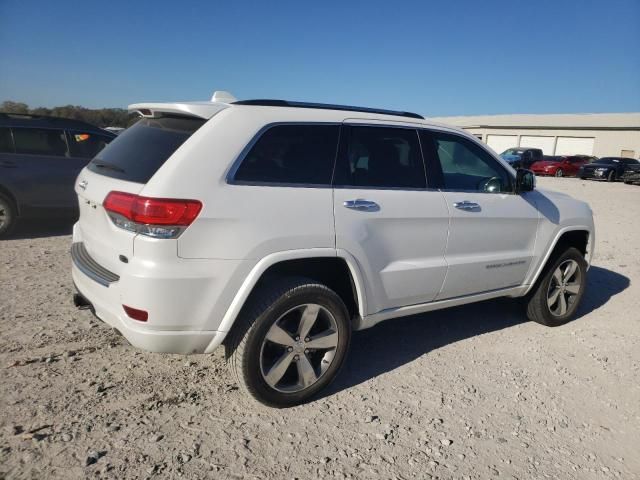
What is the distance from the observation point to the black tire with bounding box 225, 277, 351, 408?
9.03ft

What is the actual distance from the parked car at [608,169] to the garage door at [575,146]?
18.2 metres

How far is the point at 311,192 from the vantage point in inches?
114

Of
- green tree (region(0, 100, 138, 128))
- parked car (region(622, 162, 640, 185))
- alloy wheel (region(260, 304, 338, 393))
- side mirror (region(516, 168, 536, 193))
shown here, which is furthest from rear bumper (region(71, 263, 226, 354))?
parked car (region(622, 162, 640, 185))

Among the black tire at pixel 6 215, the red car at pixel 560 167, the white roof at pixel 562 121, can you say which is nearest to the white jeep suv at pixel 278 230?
the black tire at pixel 6 215

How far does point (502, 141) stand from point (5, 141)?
50.2 metres

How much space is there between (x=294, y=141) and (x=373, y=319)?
1.33 metres

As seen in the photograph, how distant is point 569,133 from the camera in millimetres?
45000

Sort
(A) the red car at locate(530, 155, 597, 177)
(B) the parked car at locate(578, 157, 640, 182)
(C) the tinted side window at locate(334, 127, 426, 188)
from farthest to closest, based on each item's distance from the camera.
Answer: (A) the red car at locate(530, 155, 597, 177) < (B) the parked car at locate(578, 157, 640, 182) < (C) the tinted side window at locate(334, 127, 426, 188)

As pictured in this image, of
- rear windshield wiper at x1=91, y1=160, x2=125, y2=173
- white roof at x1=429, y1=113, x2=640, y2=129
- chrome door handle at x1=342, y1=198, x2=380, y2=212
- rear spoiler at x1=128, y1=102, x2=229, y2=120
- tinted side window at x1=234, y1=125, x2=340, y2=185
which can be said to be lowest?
chrome door handle at x1=342, y1=198, x2=380, y2=212

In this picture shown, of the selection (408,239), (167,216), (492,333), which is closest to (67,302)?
(167,216)

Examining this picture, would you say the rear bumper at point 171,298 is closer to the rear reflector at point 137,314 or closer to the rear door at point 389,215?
the rear reflector at point 137,314

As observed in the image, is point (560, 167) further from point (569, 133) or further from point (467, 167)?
point (467, 167)

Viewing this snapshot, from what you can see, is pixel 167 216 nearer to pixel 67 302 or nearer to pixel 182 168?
pixel 182 168

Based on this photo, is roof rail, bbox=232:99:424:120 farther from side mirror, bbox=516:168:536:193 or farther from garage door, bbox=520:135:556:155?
garage door, bbox=520:135:556:155
